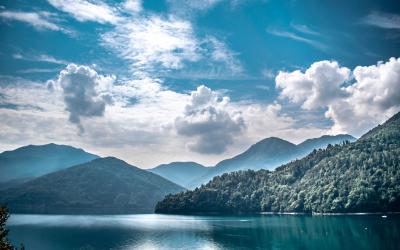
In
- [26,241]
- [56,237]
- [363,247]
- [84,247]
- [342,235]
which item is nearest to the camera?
[363,247]

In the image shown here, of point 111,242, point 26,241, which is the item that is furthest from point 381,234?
point 26,241

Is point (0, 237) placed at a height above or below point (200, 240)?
above

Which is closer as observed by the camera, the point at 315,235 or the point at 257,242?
the point at 257,242

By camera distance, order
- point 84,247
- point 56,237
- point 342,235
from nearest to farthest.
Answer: point 84,247 → point 342,235 → point 56,237

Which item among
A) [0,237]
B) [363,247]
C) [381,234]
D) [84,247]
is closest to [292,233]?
[381,234]

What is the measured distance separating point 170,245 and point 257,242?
30.3 metres

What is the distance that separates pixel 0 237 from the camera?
46.9m

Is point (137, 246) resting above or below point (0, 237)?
below

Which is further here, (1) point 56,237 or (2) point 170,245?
(1) point 56,237

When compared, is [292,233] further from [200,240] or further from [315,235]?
[200,240]

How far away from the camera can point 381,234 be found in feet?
428

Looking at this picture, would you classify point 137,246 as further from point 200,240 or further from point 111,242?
point 200,240

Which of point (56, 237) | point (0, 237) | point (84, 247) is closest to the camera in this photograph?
point (0, 237)

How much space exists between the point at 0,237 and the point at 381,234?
12326 cm
